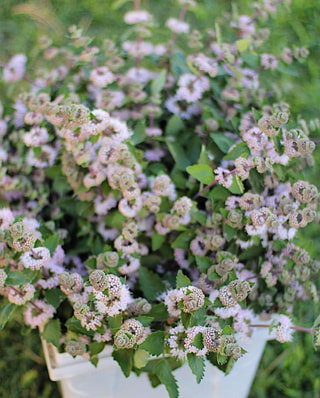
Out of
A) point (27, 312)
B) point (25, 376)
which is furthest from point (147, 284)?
point (25, 376)

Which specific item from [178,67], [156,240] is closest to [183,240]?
[156,240]

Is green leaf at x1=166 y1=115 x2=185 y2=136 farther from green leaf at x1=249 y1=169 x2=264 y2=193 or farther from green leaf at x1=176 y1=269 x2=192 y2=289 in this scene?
green leaf at x1=176 y1=269 x2=192 y2=289

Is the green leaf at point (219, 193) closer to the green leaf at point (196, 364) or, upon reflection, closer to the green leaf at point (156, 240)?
the green leaf at point (156, 240)

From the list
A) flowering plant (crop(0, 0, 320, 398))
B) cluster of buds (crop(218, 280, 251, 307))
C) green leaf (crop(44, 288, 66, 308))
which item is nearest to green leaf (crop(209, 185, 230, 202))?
flowering plant (crop(0, 0, 320, 398))

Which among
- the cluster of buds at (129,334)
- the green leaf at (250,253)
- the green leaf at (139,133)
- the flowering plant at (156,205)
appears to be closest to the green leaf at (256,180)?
the flowering plant at (156,205)

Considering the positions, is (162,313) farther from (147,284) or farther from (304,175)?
(304,175)

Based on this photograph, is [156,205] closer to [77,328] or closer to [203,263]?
[203,263]
